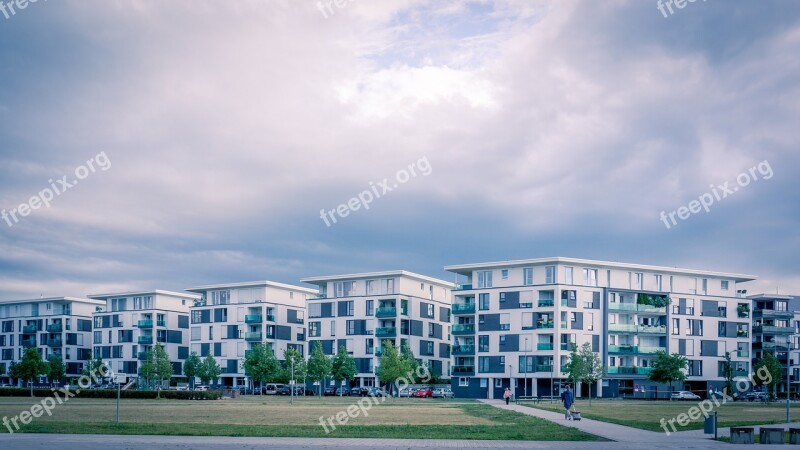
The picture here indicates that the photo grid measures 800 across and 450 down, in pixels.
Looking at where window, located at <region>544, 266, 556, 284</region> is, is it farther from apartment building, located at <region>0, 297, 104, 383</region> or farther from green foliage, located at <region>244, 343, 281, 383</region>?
apartment building, located at <region>0, 297, 104, 383</region>

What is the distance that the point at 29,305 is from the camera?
160250mm

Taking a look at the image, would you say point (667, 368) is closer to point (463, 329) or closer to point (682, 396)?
point (682, 396)

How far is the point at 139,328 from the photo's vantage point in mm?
144375

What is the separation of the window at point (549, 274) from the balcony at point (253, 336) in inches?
1865

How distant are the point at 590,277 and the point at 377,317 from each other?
30725mm

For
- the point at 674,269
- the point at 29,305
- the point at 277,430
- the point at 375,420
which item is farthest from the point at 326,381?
the point at 277,430

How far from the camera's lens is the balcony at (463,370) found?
373 feet

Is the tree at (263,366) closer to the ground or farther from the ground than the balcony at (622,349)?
closer to the ground

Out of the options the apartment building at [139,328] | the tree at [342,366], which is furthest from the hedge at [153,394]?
the apartment building at [139,328]

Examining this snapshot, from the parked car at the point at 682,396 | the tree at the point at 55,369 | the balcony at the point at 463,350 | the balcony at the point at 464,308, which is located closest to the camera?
the parked car at the point at 682,396

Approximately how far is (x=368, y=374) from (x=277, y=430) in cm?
8724

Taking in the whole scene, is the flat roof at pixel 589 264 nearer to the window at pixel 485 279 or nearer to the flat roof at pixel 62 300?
the window at pixel 485 279

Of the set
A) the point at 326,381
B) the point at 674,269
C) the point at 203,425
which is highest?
the point at 674,269

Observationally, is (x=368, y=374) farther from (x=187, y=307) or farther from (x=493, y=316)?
(x=187, y=307)
